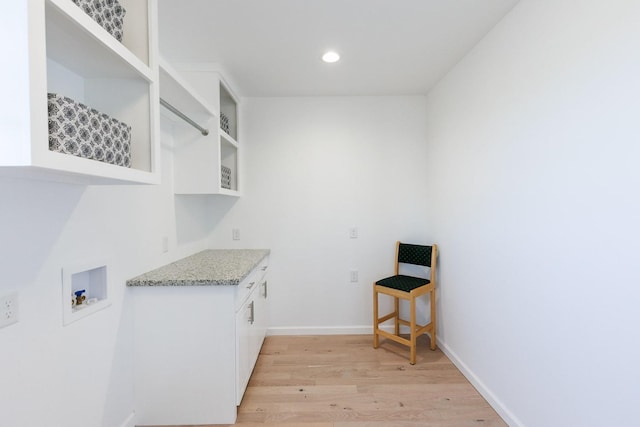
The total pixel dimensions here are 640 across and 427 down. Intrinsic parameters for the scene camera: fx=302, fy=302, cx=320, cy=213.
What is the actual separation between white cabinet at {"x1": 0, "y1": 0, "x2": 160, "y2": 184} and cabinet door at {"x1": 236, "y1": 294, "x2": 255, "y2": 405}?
1.05 metres

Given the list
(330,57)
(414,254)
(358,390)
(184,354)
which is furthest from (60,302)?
(414,254)

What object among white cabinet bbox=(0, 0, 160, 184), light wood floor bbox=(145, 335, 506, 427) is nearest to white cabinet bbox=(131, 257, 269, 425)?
light wood floor bbox=(145, 335, 506, 427)

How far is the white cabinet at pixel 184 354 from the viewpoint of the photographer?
5.78 feet

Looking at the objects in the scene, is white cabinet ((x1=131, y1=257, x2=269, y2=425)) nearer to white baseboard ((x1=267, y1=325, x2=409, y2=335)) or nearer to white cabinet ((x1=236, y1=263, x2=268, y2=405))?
white cabinet ((x1=236, y1=263, x2=268, y2=405))

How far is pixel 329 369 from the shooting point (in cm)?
239

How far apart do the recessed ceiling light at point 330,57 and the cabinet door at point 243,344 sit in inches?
72.6

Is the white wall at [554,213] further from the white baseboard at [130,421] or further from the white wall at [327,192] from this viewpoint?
the white baseboard at [130,421]

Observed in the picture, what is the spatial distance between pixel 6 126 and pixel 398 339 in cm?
267

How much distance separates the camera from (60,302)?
4.24ft

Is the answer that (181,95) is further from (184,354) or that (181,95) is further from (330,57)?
(184,354)

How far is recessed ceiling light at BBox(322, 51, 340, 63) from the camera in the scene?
7.18ft

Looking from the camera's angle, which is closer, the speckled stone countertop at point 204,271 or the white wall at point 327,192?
the speckled stone countertop at point 204,271

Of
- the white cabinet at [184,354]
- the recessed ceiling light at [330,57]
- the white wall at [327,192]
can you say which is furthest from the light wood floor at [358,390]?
the recessed ceiling light at [330,57]

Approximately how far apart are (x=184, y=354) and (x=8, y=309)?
0.90 metres
